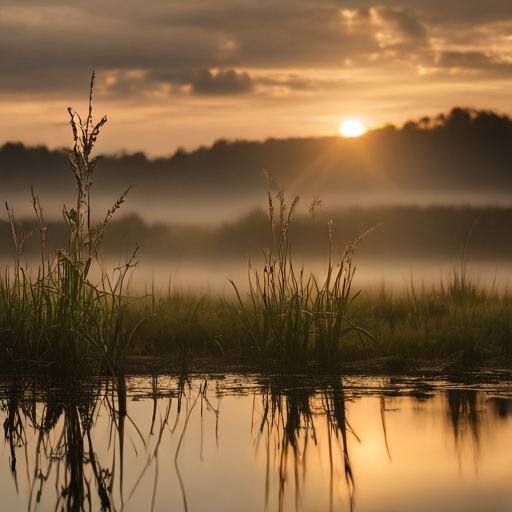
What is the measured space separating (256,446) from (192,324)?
2.85 meters

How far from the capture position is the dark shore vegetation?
5.03 metres

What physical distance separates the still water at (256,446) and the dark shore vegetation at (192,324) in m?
0.35

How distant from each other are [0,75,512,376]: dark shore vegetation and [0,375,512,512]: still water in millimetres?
345

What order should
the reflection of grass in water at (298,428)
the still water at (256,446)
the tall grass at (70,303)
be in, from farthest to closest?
the tall grass at (70,303) → the reflection of grass in water at (298,428) → the still water at (256,446)

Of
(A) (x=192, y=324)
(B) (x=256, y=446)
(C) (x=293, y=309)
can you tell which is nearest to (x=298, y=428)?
(B) (x=256, y=446)

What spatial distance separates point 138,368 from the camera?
5.50 meters

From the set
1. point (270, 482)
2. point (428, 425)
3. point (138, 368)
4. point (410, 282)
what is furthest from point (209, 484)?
point (410, 282)

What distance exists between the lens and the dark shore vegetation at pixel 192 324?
5.03m

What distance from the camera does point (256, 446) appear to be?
3.64 meters

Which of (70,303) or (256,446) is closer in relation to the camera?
(256,446)

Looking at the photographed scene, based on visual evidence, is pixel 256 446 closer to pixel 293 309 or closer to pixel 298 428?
pixel 298 428

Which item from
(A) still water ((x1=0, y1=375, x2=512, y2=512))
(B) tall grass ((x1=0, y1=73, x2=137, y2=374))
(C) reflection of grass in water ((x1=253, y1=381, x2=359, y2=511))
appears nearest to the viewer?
(A) still water ((x1=0, y1=375, x2=512, y2=512))

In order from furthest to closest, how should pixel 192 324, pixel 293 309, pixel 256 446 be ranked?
pixel 192 324, pixel 293 309, pixel 256 446

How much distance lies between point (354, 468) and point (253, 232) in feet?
37.8
